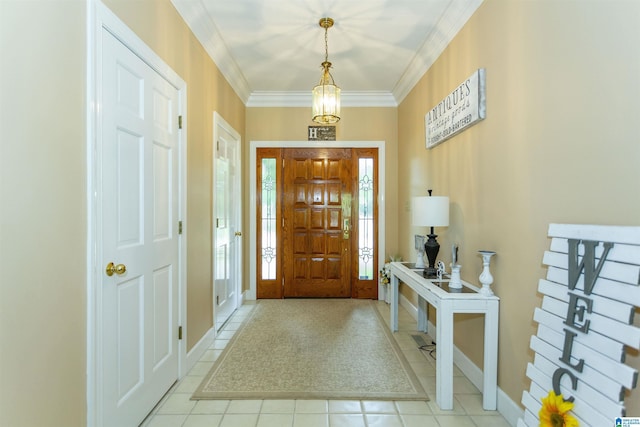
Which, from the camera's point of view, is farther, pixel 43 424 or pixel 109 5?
pixel 109 5

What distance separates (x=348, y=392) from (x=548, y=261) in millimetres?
1449

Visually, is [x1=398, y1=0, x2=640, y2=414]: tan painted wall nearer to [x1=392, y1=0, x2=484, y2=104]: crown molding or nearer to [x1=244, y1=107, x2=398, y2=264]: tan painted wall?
[x1=392, y1=0, x2=484, y2=104]: crown molding

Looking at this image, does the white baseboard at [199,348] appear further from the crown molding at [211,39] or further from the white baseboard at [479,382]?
the crown molding at [211,39]

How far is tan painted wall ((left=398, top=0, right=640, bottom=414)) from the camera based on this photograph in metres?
1.19

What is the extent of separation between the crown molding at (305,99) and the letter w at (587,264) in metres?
3.41

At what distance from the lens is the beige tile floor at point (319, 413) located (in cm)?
183

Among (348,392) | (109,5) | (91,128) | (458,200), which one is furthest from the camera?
(458,200)

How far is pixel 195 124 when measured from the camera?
2.57m

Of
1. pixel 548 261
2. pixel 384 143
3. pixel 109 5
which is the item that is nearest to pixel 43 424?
pixel 109 5

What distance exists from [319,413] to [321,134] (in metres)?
3.32

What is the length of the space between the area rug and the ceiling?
2647mm

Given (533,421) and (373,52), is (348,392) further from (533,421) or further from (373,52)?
(373,52)

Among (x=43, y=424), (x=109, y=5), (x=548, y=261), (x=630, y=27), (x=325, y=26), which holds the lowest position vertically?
(x=43, y=424)

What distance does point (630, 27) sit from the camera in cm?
115
